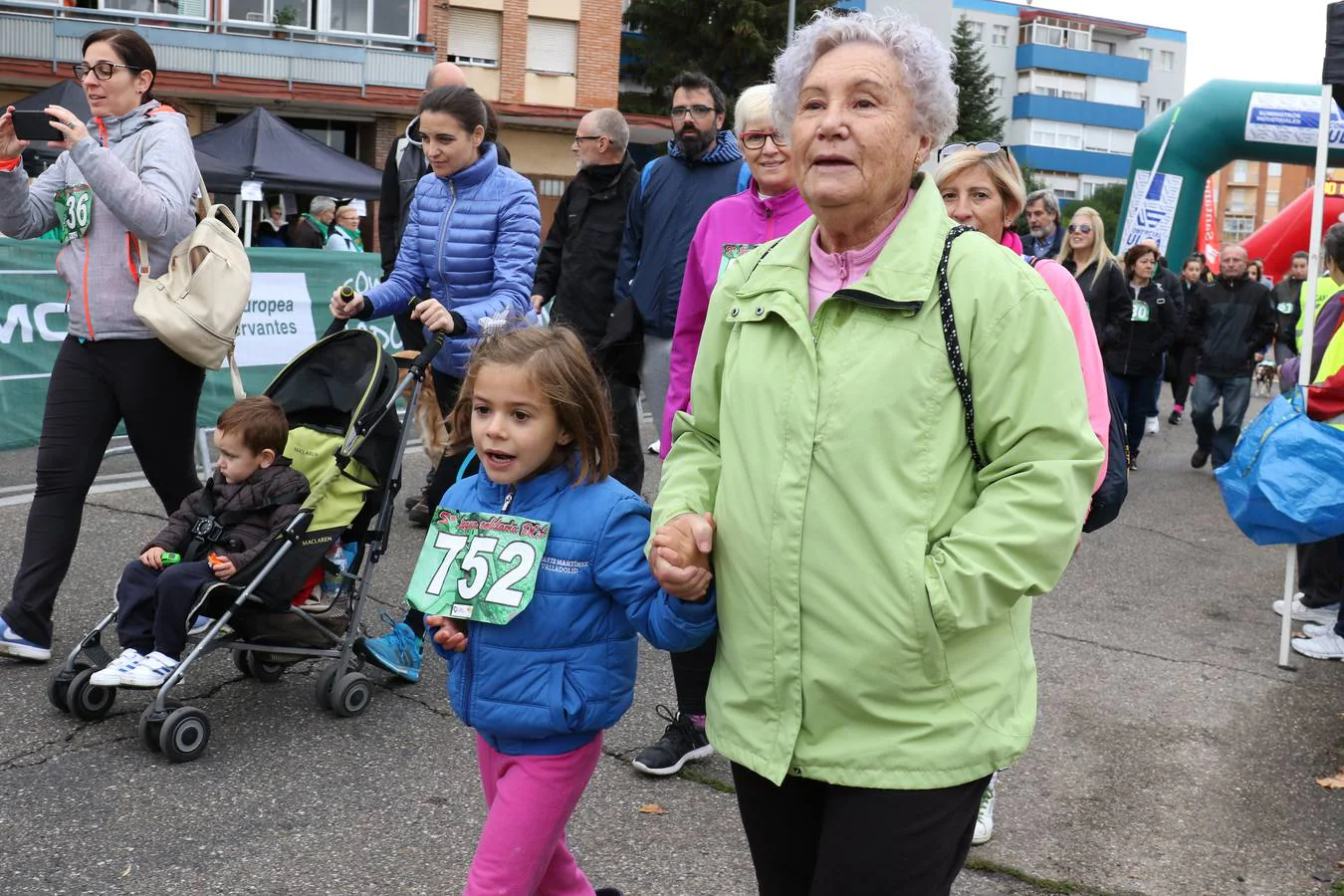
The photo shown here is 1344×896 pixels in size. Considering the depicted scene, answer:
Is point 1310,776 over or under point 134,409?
under

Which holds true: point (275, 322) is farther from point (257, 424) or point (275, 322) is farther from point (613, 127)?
point (257, 424)

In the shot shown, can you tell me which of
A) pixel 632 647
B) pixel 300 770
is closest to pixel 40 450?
pixel 300 770

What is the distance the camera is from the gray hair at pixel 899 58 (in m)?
2.20

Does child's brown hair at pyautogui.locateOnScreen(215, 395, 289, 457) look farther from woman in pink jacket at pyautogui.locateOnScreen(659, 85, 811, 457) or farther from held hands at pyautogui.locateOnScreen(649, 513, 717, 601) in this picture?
held hands at pyautogui.locateOnScreen(649, 513, 717, 601)

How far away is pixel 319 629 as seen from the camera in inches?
181

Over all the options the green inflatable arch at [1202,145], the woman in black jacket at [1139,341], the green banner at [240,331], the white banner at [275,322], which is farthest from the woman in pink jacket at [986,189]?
the green inflatable arch at [1202,145]

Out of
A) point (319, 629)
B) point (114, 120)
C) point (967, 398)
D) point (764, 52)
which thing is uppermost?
point (764, 52)

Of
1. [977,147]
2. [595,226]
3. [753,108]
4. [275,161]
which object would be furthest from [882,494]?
[275,161]

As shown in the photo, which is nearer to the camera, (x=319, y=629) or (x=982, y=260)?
(x=982, y=260)

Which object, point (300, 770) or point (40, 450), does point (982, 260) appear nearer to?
point (300, 770)

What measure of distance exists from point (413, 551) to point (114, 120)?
286cm

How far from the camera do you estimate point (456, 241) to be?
5156 mm

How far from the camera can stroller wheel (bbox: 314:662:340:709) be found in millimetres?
4672

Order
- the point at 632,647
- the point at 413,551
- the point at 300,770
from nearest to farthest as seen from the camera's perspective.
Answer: the point at 632,647, the point at 300,770, the point at 413,551
